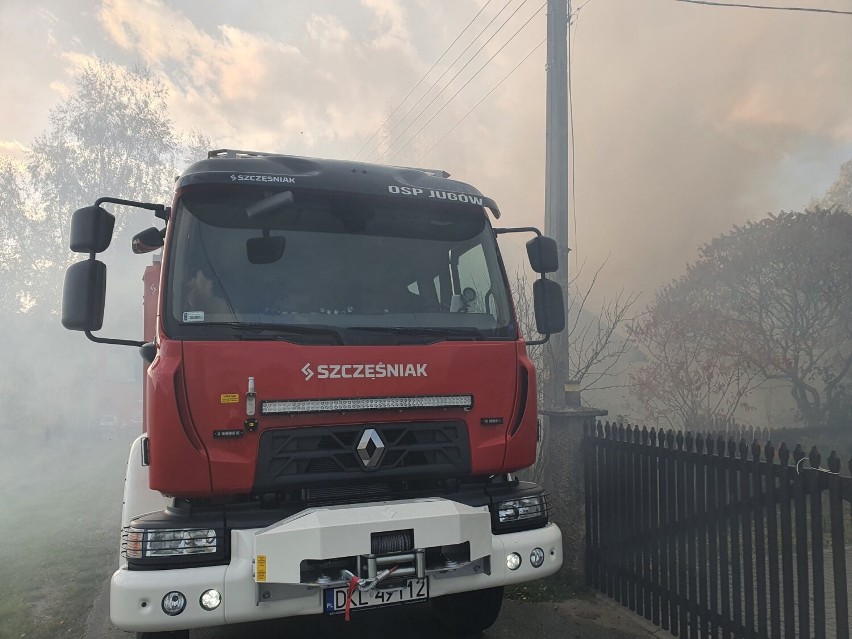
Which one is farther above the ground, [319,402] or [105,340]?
[105,340]

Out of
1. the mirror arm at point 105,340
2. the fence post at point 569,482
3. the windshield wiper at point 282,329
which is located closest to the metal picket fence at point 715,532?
the fence post at point 569,482

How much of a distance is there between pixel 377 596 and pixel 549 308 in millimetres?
2187

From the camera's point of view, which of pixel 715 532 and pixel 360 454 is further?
pixel 715 532

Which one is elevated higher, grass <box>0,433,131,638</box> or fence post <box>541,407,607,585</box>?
fence post <box>541,407,607,585</box>

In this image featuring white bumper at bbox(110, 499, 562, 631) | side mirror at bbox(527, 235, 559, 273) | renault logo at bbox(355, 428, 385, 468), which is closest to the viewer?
white bumper at bbox(110, 499, 562, 631)

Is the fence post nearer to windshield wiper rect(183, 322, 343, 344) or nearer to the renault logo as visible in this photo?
the renault logo

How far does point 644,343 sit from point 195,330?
9.12 metres

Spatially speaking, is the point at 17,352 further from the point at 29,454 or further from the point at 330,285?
the point at 330,285

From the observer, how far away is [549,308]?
168 inches

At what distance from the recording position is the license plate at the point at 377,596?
2904 millimetres

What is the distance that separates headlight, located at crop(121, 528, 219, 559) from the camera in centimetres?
280

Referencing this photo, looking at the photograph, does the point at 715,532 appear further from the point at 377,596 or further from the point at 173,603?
the point at 173,603

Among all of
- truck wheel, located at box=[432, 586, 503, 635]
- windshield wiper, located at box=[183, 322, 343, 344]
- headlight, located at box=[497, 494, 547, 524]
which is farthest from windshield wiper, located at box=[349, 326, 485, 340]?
truck wheel, located at box=[432, 586, 503, 635]

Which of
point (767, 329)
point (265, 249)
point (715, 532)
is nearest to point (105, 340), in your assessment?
point (265, 249)
